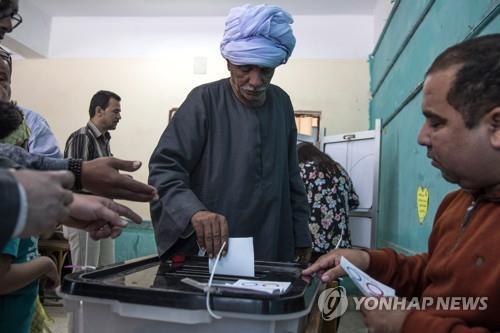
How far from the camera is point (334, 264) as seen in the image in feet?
2.98

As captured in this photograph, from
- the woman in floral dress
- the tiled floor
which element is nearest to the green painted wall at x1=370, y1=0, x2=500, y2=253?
the woman in floral dress

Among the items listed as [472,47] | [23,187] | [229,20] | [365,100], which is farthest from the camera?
[365,100]

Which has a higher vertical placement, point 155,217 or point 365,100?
point 365,100

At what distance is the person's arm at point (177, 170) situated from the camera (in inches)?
41.8

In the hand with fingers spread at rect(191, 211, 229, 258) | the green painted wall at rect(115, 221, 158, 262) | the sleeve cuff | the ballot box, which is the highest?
the sleeve cuff

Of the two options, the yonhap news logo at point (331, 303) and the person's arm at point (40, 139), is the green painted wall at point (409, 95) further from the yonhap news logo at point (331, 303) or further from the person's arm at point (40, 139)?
the person's arm at point (40, 139)

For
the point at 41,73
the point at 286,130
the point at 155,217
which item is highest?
the point at 41,73

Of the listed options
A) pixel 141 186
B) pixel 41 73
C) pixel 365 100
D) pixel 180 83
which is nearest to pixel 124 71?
pixel 180 83

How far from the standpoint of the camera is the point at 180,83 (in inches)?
186

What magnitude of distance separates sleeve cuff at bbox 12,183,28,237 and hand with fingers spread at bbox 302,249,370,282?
560 mm

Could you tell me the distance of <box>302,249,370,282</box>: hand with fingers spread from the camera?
87cm

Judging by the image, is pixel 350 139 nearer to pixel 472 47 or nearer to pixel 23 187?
pixel 472 47

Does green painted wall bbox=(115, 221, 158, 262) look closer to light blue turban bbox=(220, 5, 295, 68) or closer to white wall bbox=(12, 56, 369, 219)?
white wall bbox=(12, 56, 369, 219)

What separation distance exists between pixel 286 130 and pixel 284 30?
30 cm
